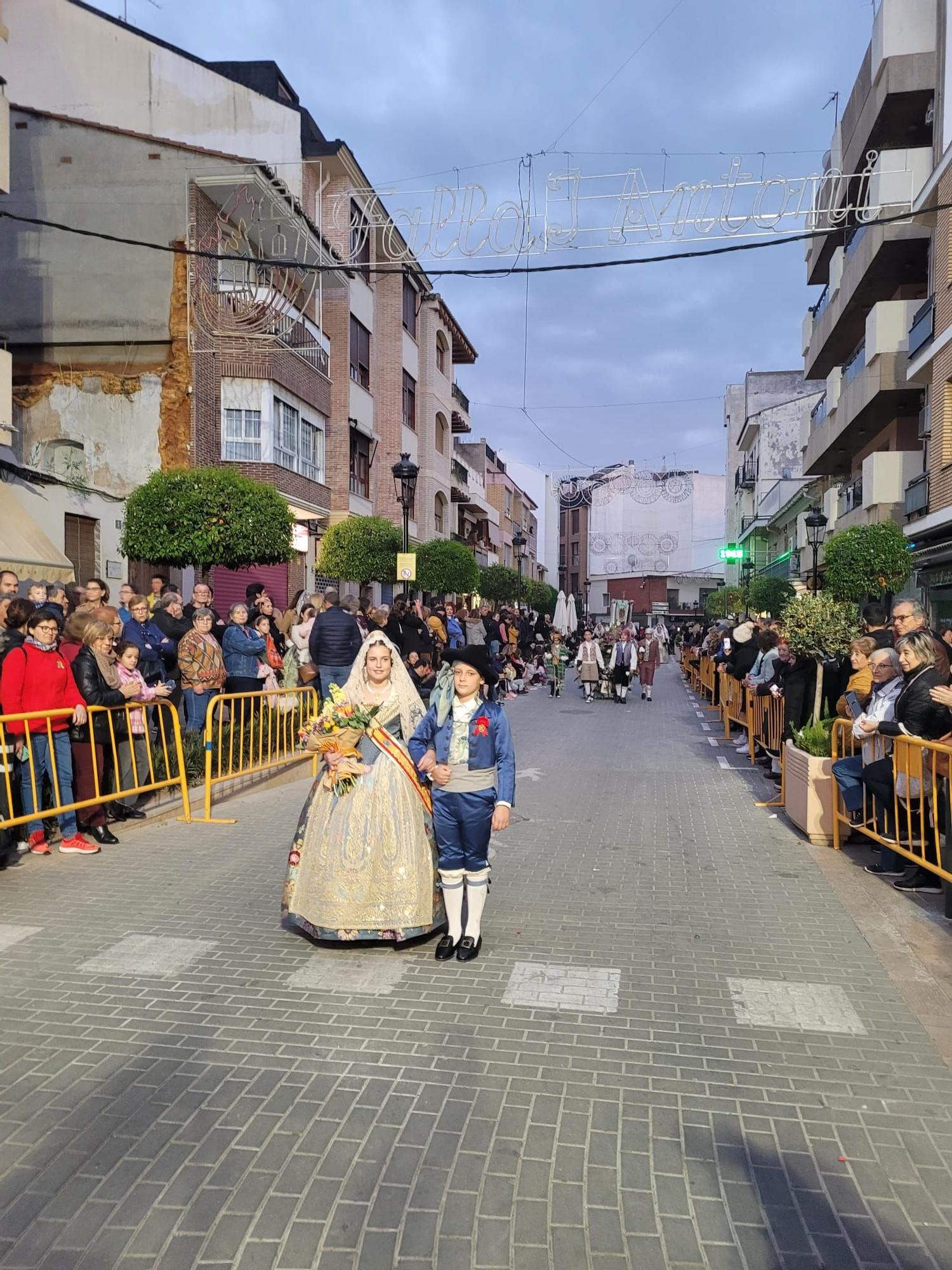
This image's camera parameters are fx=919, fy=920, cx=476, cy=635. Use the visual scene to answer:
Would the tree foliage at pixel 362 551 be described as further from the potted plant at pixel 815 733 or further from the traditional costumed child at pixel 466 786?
the traditional costumed child at pixel 466 786

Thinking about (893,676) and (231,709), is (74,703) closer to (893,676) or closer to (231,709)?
(231,709)

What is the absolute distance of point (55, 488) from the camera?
17.2 meters

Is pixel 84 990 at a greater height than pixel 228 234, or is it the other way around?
pixel 228 234

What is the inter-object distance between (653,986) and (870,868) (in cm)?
300

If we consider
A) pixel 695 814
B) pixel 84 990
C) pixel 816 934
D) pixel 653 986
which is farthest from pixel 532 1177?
pixel 695 814

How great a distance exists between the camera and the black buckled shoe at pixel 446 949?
4961mm

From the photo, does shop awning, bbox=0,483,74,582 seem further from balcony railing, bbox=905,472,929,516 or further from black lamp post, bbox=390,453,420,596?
balcony railing, bbox=905,472,929,516

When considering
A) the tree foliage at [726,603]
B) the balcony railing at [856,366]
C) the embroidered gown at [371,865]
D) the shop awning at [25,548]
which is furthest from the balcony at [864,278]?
the embroidered gown at [371,865]

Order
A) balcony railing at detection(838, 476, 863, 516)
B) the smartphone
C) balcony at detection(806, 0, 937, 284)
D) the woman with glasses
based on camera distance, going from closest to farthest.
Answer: the woman with glasses
the smartphone
balcony at detection(806, 0, 937, 284)
balcony railing at detection(838, 476, 863, 516)

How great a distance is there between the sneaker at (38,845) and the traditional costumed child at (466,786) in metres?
3.71

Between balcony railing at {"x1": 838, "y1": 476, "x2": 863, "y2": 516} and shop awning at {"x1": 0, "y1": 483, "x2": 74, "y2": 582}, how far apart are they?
20.3 metres

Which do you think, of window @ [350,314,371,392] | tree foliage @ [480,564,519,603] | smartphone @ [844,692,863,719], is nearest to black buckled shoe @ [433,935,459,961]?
smartphone @ [844,692,863,719]

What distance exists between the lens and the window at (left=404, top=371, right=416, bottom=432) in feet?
114

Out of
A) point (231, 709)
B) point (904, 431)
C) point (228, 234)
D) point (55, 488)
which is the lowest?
point (231, 709)
